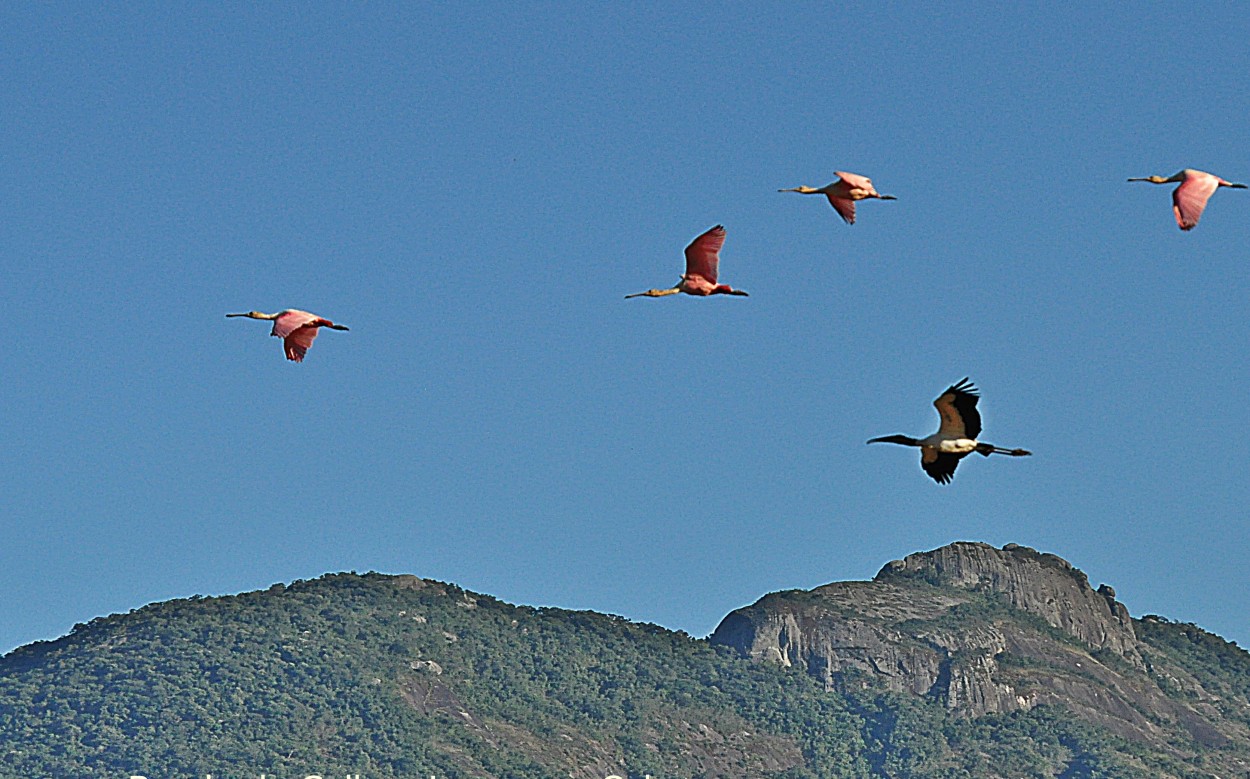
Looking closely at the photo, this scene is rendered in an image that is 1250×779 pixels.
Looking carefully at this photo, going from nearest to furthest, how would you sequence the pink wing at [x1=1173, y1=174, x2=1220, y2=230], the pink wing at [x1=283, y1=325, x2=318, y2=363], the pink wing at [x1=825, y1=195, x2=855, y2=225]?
the pink wing at [x1=1173, y1=174, x2=1220, y2=230], the pink wing at [x1=283, y1=325, x2=318, y2=363], the pink wing at [x1=825, y1=195, x2=855, y2=225]

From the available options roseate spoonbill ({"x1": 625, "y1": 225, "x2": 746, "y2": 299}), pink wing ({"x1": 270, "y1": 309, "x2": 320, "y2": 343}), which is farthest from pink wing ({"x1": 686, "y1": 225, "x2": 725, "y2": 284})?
pink wing ({"x1": 270, "y1": 309, "x2": 320, "y2": 343})

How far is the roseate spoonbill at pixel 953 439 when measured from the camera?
4653 cm

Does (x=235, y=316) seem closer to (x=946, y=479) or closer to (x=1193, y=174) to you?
(x=946, y=479)

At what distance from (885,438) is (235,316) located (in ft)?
47.0

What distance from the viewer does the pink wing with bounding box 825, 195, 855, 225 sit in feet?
159

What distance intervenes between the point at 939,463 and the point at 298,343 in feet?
40.1

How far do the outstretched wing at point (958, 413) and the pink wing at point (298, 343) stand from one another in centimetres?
1168

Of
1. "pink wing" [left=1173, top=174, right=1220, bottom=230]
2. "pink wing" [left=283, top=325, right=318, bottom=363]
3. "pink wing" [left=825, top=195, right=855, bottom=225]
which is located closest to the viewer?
"pink wing" [left=1173, top=174, right=1220, bottom=230]

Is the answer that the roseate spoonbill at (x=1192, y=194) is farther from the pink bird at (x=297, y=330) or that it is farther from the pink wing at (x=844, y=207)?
the pink bird at (x=297, y=330)

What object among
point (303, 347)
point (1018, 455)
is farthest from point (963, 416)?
point (303, 347)

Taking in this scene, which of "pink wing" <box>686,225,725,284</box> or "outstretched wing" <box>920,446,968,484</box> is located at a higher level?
"pink wing" <box>686,225,725,284</box>

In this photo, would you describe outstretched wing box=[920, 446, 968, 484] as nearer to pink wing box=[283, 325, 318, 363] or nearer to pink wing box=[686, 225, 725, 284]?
pink wing box=[686, 225, 725, 284]

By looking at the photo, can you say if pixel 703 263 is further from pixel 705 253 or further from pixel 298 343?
pixel 298 343

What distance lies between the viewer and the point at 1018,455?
1823 inches
